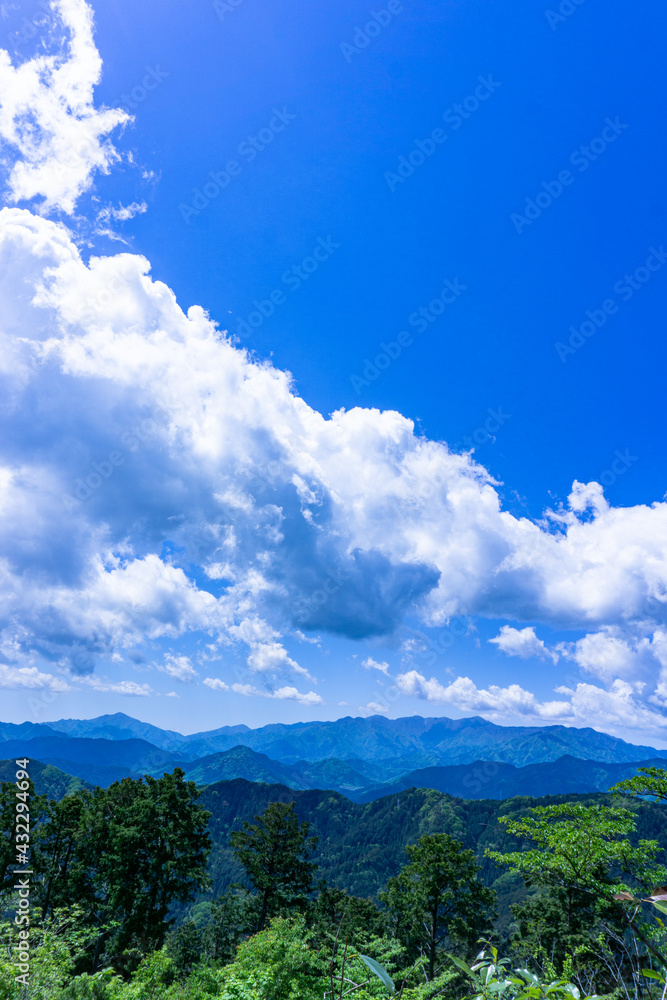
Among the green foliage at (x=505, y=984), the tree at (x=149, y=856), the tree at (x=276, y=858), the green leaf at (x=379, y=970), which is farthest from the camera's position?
the tree at (x=276, y=858)

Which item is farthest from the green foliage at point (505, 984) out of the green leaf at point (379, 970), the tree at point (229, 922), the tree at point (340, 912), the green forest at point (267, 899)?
the tree at point (340, 912)

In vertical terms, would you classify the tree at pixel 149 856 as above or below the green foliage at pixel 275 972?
below

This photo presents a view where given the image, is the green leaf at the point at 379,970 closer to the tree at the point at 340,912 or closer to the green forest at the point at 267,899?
the green forest at the point at 267,899

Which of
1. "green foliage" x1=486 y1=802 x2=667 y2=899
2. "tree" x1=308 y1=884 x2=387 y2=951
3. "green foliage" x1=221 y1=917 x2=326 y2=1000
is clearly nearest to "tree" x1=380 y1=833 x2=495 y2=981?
"tree" x1=308 y1=884 x2=387 y2=951

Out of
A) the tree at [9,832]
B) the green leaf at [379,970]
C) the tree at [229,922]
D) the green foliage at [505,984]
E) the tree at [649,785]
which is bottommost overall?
the tree at [229,922]

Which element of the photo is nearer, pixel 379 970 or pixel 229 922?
pixel 379 970

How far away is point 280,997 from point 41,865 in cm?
2256

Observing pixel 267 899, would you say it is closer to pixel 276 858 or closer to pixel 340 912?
pixel 276 858

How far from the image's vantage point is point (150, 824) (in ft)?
75.1

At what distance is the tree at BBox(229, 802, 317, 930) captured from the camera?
27.7 meters

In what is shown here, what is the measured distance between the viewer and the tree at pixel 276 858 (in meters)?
27.7

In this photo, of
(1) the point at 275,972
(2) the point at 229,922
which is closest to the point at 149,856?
(1) the point at 275,972

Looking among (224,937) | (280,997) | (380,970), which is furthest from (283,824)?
(380,970)

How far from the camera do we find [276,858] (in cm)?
2833
